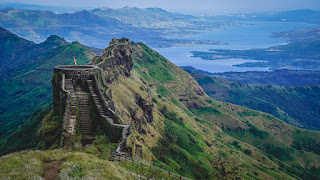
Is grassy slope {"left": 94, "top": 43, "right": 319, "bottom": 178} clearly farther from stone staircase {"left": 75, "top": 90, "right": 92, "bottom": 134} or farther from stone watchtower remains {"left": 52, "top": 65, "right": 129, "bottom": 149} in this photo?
stone staircase {"left": 75, "top": 90, "right": 92, "bottom": 134}

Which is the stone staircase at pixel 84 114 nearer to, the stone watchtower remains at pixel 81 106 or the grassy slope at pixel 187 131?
the stone watchtower remains at pixel 81 106

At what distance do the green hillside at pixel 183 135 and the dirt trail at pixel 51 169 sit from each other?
0.51 meters

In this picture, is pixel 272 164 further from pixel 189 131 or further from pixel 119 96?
pixel 119 96

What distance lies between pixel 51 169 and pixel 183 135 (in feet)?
302

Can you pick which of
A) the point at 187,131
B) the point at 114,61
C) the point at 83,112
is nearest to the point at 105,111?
the point at 83,112

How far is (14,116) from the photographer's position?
508 feet

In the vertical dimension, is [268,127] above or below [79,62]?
below

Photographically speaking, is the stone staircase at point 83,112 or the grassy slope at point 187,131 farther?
the grassy slope at point 187,131

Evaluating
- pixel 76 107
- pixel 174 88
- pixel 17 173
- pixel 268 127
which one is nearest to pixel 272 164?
pixel 268 127

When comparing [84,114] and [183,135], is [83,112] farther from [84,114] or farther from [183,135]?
[183,135]

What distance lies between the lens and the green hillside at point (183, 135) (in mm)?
49203

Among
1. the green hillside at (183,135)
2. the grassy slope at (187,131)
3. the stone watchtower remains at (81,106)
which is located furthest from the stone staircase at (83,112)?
the grassy slope at (187,131)

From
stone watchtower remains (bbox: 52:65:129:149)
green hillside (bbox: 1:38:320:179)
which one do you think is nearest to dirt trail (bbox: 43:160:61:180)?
green hillside (bbox: 1:38:320:179)

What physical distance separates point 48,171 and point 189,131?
10556cm
